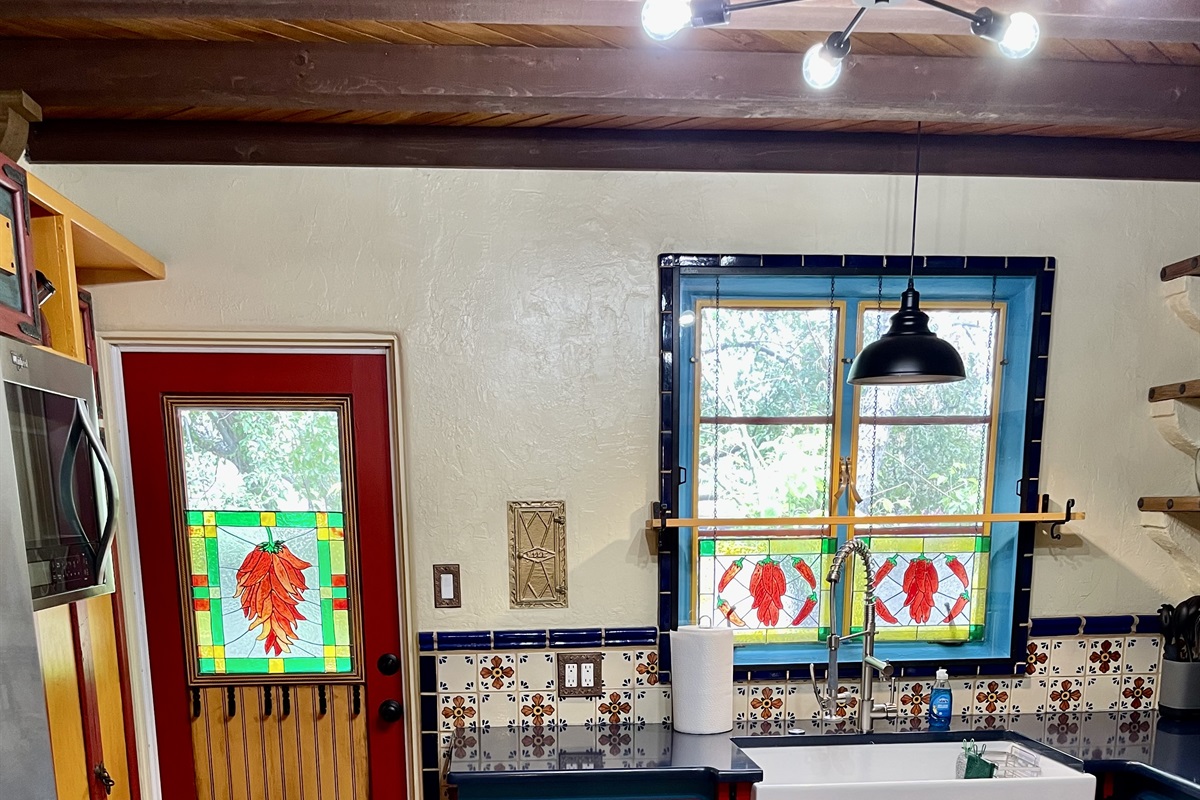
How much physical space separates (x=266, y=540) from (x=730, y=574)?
1.43 meters

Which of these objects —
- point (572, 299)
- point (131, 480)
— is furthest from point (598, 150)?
point (131, 480)

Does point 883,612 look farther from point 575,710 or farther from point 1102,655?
point 575,710

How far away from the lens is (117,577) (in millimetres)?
1920

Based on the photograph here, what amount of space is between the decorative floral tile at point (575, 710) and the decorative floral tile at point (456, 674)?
10.7 inches

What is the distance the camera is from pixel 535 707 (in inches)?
81.5

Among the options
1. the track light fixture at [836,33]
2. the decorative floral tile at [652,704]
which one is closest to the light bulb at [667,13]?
the track light fixture at [836,33]

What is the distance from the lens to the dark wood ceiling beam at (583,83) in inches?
64.2

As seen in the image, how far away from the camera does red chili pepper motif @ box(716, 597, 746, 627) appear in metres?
2.15

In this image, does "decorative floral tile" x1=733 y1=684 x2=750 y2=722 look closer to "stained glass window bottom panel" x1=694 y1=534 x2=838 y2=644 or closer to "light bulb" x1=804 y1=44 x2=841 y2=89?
"stained glass window bottom panel" x1=694 y1=534 x2=838 y2=644

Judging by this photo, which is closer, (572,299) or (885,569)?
(572,299)

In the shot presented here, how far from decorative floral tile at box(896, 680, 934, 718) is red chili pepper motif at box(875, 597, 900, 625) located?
193 mm

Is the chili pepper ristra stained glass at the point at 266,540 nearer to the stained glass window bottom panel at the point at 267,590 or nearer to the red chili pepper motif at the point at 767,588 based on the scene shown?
the stained glass window bottom panel at the point at 267,590

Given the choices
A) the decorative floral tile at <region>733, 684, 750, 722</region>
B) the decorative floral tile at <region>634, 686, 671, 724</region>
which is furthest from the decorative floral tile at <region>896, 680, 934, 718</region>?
the decorative floral tile at <region>634, 686, 671, 724</region>

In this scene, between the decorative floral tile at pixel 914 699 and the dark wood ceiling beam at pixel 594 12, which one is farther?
the decorative floral tile at pixel 914 699
